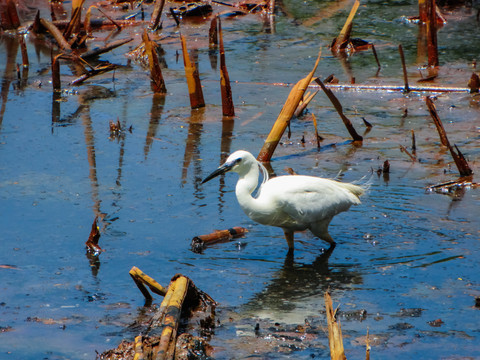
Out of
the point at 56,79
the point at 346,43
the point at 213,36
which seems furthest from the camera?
the point at 213,36

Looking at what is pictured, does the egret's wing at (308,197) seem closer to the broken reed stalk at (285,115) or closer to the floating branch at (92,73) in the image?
the broken reed stalk at (285,115)

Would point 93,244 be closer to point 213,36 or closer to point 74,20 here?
point 74,20

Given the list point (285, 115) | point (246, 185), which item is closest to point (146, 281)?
point (246, 185)

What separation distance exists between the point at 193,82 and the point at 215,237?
4293mm

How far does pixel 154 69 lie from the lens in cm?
1141

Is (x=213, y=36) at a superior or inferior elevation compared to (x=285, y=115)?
inferior

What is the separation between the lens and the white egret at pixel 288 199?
6.33m

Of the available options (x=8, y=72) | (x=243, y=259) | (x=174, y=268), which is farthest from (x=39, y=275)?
(x=8, y=72)

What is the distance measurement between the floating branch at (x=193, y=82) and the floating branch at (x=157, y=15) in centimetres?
569

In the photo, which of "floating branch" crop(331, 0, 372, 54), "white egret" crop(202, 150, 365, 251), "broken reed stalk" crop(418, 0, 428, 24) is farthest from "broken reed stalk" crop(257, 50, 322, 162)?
"broken reed stalk" crop(418, 0, 428, 24)

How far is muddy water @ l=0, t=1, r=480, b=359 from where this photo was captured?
17.0 ft

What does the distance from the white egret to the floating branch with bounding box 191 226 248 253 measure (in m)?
0.43

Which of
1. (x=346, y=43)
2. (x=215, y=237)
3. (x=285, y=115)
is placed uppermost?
(x=285, y=115)

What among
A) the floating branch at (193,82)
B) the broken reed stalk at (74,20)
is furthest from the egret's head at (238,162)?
the broken reed stalk at (74,20)
